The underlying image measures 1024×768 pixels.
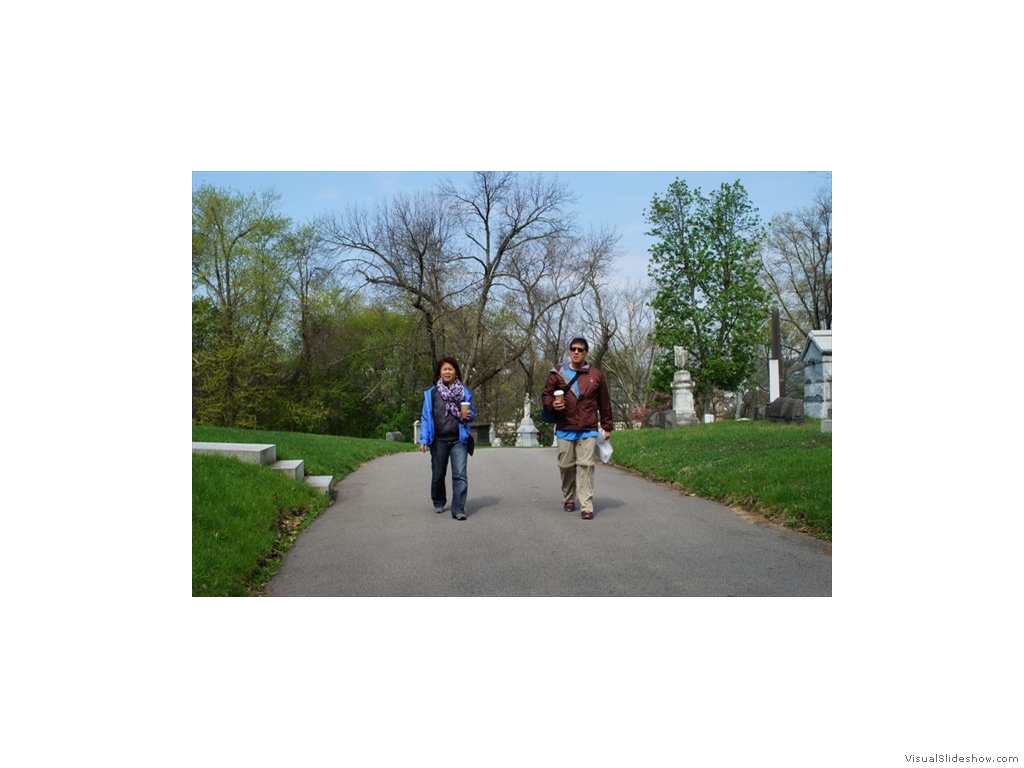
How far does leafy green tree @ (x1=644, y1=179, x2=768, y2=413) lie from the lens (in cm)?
2645

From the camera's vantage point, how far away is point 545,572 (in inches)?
241

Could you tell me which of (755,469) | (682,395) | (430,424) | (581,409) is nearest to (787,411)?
(682,395)

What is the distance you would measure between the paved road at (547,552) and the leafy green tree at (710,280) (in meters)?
17.6

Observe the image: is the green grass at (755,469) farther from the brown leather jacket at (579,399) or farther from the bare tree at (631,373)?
the bare tree at (631,373)

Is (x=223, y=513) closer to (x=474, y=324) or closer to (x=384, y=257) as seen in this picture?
(x=384, y=257)

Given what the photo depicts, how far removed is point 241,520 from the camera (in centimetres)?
690

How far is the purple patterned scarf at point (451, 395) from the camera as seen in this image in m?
8.63

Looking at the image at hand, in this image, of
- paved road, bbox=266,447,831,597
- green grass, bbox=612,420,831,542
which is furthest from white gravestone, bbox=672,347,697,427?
paved road, bbox=266,447,831,597

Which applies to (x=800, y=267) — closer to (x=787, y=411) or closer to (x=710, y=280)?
(x=710, y=280)

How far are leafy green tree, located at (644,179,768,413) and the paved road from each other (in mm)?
17578

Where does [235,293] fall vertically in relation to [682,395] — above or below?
above

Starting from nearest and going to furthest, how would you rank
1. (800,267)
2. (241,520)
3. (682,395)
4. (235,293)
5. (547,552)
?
(547,552)
(241,520)
(235,293)
(682,395)
(800,267)

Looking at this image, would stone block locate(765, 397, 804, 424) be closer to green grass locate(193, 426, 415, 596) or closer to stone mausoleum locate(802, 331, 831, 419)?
stone mausoleum locate(802, 331, 831, 419)

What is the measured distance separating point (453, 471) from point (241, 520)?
8.01 feet
